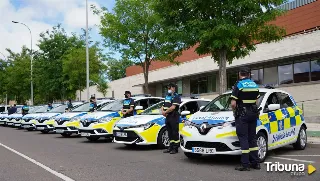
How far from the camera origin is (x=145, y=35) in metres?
20.4

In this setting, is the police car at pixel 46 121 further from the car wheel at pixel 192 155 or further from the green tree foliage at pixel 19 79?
the green tree foliage at pixel 19 79

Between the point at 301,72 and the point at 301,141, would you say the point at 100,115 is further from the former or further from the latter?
the point at 301,72

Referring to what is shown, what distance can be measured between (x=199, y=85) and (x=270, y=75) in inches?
329

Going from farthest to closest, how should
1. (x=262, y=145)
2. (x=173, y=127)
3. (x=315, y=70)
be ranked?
(x=315, y=70), (x=173, y=127), (x=262, y=145)

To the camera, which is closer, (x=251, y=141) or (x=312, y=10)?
(x=251, y=141)

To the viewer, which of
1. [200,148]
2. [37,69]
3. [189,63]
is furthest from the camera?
[37,69]

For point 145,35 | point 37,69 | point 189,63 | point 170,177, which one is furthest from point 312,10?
point 37,69

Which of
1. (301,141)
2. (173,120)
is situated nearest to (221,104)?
(173,120)

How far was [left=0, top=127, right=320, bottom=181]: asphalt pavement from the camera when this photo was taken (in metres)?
6.64

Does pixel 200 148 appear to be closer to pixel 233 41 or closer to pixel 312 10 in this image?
pixel 233 41

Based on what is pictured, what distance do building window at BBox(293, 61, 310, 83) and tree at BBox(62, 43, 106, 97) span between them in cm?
1664

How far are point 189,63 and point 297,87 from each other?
11.6m

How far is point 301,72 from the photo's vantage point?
21625 millimetres

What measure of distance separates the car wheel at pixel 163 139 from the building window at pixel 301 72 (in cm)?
1352
